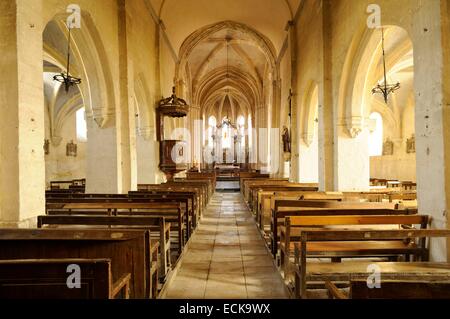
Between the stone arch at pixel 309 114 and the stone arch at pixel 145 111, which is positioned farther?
the stone arch at pixel 145 111

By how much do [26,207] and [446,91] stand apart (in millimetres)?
5789

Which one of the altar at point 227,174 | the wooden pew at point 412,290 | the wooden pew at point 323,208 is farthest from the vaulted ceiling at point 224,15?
the wooden pew at point 412,290

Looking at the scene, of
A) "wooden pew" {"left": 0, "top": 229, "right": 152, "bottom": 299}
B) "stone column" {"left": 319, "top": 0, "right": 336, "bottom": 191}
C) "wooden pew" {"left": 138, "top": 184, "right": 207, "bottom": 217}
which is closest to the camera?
"wooden pew" {"left": 0, "top": 229, "right": 152, "bottom": 299}

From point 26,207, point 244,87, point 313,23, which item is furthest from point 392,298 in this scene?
point 244,87

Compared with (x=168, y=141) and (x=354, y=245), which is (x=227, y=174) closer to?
(x=168, y=141)

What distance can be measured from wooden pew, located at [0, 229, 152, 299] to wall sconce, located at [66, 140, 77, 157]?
1857 centimetres

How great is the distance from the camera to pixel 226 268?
5.35m

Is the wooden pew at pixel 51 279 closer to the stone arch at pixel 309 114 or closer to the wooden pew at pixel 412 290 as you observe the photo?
the wooden pew at pixel 412 290

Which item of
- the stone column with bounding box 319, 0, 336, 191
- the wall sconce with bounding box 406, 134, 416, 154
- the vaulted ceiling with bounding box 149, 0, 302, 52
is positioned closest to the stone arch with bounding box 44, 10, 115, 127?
the vaulted ceiling with bounding box 149, 0, 302, 52

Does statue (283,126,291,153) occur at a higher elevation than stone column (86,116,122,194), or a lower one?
higher

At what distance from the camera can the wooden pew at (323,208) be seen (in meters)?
4.76

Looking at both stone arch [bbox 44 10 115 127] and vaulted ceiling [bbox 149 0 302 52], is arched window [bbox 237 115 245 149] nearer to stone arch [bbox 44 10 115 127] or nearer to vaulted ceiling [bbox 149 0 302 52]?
vaulted ceiling [bbox 149 0 302 52]

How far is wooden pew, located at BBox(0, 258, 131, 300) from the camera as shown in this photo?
80.0 inches

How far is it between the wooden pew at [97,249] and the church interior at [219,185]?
0.01m
